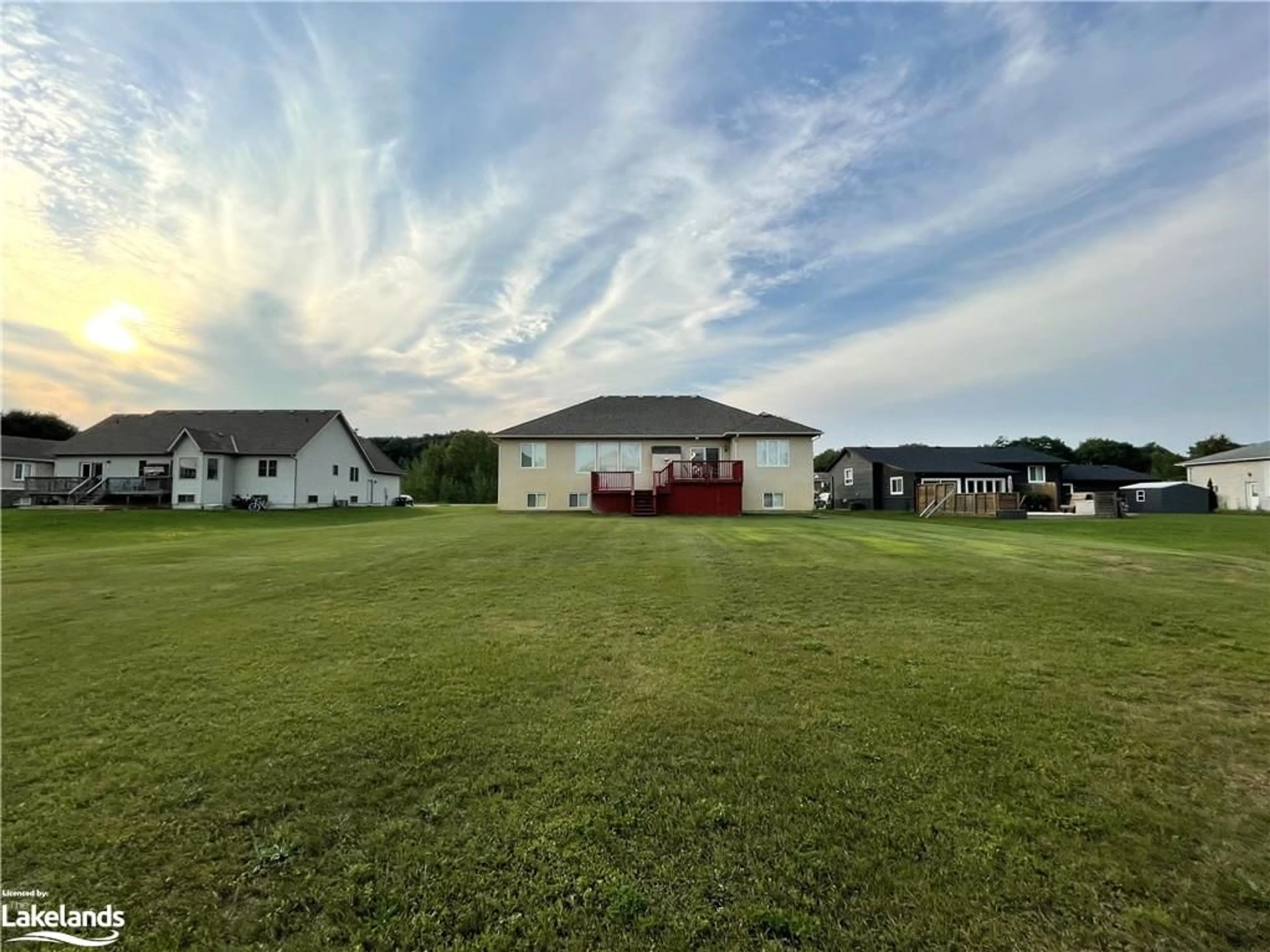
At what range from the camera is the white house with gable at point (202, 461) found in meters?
32.0

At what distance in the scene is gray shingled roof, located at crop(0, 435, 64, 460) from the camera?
36.6m

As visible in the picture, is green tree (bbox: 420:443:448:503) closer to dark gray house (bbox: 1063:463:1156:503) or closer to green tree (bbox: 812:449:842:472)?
green tree (bbox: 812:449:842:472)

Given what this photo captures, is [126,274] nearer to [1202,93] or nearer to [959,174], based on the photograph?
[959,174]

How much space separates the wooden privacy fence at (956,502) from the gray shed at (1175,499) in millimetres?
18732

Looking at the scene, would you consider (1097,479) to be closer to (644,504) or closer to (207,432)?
(644,504)

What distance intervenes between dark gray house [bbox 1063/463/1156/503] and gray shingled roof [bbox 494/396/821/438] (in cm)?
3144

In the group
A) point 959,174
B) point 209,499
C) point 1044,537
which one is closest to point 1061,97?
point 959,174

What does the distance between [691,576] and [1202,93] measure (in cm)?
1618

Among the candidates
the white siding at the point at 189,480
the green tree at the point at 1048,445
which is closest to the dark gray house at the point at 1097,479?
the green tree at the point at 1048,445

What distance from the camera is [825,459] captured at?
6550 centimetres

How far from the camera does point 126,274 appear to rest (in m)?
13.2

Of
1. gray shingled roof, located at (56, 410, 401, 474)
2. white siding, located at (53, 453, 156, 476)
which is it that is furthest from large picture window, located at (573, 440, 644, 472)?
white siding, located at (53, 453, 156, 476)

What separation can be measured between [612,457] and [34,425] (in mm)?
62475

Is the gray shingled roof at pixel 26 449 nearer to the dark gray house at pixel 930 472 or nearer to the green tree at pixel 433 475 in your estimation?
the green tree at pixel 433 475
